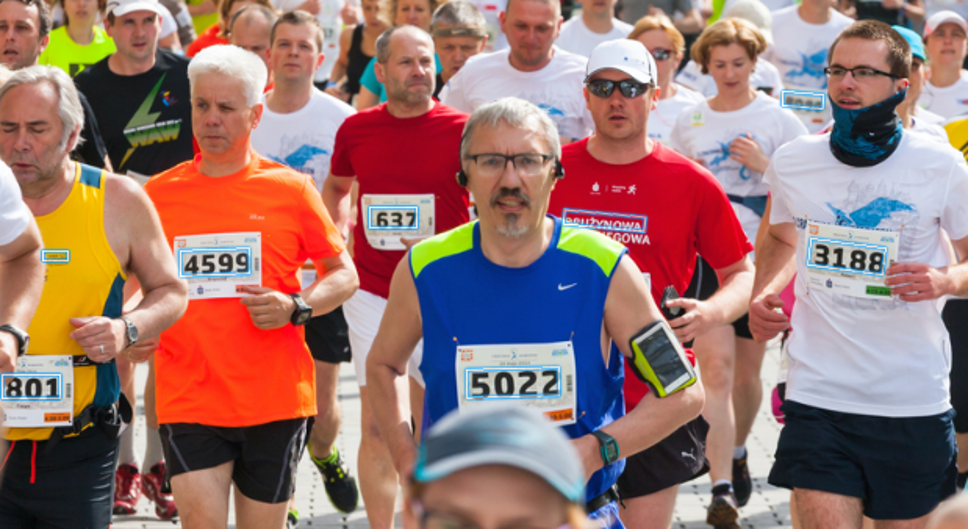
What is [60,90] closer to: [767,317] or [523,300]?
[523,300]

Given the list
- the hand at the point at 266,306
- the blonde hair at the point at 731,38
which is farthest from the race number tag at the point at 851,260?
the blonde hair at the point at 731,38

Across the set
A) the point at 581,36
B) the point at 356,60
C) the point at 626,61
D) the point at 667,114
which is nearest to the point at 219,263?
the point at 626,61

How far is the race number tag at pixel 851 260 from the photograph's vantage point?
444 cm

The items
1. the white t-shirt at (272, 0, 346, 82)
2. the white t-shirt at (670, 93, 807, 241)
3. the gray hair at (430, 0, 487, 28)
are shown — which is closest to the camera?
the white t-shirt at (670, 93, 807, 241)

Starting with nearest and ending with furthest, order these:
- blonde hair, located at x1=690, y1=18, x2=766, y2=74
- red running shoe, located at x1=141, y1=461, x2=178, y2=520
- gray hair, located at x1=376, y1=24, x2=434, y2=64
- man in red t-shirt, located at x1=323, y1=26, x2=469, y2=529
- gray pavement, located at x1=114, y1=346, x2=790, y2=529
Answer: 1. man in red t-shirt, located at x1=323, y1=26, x2=469, y2=529
2. gray hair, located at x1=376, y1=24, x2=434, y2=64
3. red running shoe, located at x1=141, y1=461, x2=178, y2=520
4. gray pavement, located at x1=114, y1=346, x2=790, y2=529
5. blonde hair, located at x1=690, y1=18, x2=766, y2=74

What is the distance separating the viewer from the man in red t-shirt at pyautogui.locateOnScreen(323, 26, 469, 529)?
5.98 metres

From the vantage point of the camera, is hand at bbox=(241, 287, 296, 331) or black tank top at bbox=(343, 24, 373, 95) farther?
black tank top at bbox=(343, 24, 373, 95)

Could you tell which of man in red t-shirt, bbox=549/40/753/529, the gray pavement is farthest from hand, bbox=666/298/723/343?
the gray pavement

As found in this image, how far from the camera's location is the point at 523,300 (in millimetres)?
3471

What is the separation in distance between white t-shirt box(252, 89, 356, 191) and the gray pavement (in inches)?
68.3

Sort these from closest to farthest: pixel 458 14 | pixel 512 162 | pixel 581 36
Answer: pixel 512 162
pixel 458 14
pixel 581 36

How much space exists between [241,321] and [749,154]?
3.44m

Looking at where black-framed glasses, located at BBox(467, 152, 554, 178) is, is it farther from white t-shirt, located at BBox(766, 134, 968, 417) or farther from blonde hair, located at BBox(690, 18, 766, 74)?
blonde hair, located at BBox(690, 18, 766, 74)

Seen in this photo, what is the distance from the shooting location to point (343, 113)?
22.8 ft
